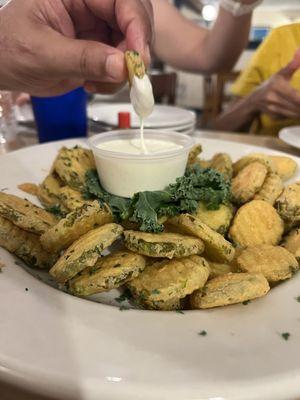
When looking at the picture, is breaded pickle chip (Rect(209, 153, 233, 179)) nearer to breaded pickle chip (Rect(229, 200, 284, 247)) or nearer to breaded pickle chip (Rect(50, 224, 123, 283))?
breaded pickle chip (Rect(229, 200, 284, 247))

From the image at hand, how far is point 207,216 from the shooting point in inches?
41.8

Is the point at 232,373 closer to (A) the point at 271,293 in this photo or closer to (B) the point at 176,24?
(A) the point at 271,293

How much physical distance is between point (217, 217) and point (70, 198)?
39cm

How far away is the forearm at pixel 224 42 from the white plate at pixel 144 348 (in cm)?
236

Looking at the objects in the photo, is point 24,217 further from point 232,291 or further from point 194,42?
point 194,42

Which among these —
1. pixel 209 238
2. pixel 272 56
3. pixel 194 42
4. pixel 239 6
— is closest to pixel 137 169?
pixel 209 238

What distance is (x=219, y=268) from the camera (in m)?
0.91

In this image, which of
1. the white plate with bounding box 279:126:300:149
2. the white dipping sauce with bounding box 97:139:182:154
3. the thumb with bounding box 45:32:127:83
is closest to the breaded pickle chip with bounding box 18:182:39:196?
the white dipping sauce with bounding box 97:139:182:154

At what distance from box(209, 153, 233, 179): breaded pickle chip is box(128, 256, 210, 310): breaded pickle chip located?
45 cm

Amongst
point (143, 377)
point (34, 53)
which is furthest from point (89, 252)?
point (34, 53)

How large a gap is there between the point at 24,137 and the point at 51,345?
160 centimetres

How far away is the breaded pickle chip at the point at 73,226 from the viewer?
89 centimetres

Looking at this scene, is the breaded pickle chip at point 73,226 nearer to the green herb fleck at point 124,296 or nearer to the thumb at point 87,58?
the green herb fleck at point 124,296

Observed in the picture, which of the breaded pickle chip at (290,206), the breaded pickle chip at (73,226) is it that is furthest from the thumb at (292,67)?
the breaded pickle chip at (73,226)
